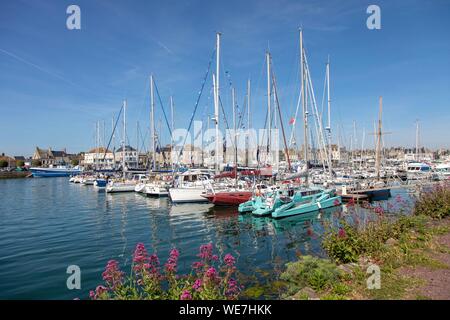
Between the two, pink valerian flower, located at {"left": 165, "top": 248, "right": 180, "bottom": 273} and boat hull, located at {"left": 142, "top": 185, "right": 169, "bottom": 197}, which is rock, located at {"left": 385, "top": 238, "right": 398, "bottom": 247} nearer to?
pink valerian flower, located at {"left": 165, "top": 248, "right": 180, "bottom": 273}

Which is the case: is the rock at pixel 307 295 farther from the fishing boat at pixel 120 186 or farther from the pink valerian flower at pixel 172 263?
the fishing boat at pixel 120 186

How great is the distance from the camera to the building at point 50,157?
153 metres

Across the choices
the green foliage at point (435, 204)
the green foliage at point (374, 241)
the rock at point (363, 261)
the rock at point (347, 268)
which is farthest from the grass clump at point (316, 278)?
the green foliage at point (435, 204)

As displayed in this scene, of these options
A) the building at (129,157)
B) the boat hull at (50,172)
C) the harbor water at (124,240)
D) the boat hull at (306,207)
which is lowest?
the harbor water at (124,240)

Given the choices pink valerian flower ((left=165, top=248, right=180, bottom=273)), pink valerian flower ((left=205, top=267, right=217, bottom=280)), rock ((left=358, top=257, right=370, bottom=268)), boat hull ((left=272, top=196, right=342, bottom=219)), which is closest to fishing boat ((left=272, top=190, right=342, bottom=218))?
boat hull ((left=272, top=196, right=342, bottom=219))

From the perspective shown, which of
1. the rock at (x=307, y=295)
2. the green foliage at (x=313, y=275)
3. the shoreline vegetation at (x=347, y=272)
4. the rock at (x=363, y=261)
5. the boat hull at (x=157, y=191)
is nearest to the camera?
the shoreline vegetation at (x=347, y=272)

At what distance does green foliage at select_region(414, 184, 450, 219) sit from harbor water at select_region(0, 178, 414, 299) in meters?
Answer: 4.42

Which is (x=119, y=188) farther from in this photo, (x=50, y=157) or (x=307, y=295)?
(x=50, y=157)

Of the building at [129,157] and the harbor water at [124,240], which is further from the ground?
the building at [129,157]

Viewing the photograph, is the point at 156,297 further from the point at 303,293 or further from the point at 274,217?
the point at 274,217

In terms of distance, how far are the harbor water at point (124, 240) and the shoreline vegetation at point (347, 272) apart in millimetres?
1622
